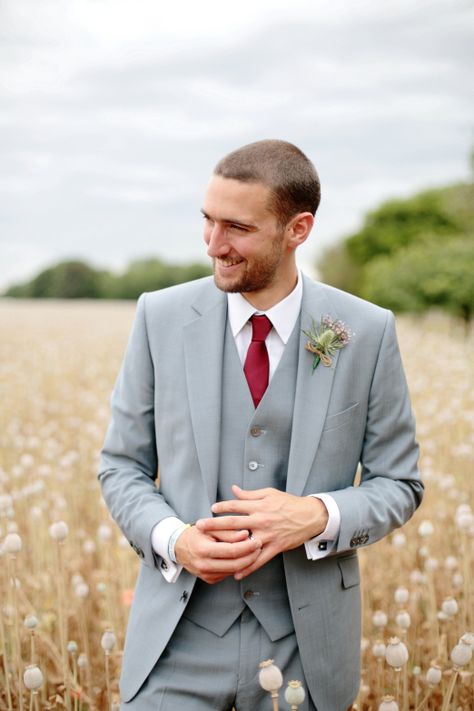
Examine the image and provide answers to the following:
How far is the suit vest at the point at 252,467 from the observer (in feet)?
8.61

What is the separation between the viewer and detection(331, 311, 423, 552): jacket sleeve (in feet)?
8.82

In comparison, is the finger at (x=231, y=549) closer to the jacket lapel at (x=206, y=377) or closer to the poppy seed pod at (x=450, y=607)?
the jacket lapel at (x=206, y=377)

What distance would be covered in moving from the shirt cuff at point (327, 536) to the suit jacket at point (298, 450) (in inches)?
0.9

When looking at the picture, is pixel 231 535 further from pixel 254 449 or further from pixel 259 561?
pixel 254 449

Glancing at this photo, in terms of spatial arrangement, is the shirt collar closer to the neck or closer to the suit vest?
the neck

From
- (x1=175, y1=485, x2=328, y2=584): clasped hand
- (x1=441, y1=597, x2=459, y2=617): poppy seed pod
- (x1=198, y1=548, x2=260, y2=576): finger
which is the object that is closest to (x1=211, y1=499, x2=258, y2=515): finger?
(x1=175, y1=485, x2=328, y2=584): clasped hand

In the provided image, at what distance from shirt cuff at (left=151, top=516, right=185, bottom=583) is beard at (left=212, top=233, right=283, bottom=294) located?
0.78 meters

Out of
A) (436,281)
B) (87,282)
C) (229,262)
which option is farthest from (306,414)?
(87,282)

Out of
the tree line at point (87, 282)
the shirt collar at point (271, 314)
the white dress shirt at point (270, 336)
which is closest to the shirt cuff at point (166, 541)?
the white dress shirt at point (270, 336)

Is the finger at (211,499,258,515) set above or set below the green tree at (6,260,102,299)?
above

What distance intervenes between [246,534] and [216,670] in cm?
55

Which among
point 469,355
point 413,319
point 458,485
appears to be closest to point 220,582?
point 458,485

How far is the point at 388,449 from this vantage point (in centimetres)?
276

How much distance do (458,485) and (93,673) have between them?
353 cm
